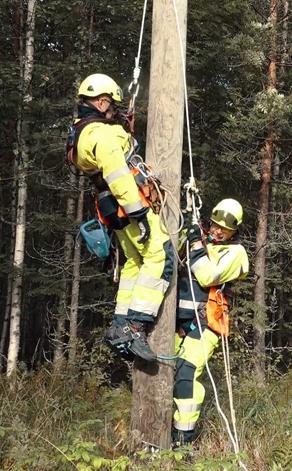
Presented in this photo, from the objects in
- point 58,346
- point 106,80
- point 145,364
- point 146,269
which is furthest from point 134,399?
point 58,346

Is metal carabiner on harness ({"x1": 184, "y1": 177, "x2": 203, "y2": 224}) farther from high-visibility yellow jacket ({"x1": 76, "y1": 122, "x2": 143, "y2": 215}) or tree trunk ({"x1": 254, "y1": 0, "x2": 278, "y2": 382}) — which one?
tree trunk ({"x1": 254, "y1": 0, "x2": 278, "y2": 382})

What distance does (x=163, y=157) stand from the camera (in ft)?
13.7

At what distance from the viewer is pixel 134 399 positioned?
4211 millimetres

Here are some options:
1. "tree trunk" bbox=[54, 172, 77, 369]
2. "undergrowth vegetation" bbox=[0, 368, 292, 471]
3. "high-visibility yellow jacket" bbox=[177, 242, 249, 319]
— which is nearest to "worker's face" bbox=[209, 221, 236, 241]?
"high-visibility yellow jacket" bbox=[177, 242, 249, 319]

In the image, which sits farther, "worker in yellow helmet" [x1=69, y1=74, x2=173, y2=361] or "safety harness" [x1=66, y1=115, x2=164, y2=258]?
"safety harness" [x1=66, y1=115, x2=164, y2=258]

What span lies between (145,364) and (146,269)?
71cm

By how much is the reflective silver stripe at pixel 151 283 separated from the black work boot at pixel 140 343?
0.28m

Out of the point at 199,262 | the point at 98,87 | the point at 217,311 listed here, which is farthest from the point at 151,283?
the point at 98,87

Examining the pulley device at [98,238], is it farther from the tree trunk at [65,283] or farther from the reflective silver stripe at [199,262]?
the tree trunk at [65,283]

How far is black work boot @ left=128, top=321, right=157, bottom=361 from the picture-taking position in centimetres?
400

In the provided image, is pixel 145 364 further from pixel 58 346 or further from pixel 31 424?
pixel 58 346

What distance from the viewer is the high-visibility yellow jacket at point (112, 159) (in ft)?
12.9

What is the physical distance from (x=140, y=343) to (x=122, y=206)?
0.98 metres

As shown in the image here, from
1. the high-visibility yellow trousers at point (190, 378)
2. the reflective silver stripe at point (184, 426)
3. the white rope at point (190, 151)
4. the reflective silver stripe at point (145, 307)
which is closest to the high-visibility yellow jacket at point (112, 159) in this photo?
the white rope at point (190, 151)
